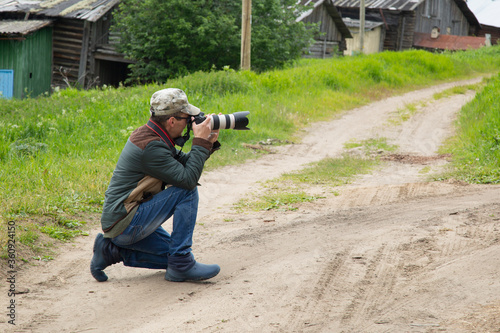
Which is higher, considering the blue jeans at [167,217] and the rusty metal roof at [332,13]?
the rusty metal roof at [332,13]

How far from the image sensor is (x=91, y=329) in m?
3.10

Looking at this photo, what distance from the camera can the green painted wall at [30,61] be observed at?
59.3 ft

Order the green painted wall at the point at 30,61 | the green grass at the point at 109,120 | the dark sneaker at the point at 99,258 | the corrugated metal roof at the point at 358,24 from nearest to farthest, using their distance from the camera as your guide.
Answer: the dark sneaker at the point at 99,258 → the green grass at the point at 109,120 → the green painted wall at the point at 30,61 → the corrugated metal roof at the point at 358,24

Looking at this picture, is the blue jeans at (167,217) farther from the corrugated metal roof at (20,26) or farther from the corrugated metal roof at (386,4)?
the corrugated metal roof at (386,4)

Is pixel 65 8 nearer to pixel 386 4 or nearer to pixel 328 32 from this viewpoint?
pixel 328 32

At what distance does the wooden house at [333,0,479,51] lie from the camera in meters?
31.8

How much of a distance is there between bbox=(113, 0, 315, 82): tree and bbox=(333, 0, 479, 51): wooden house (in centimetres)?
1596

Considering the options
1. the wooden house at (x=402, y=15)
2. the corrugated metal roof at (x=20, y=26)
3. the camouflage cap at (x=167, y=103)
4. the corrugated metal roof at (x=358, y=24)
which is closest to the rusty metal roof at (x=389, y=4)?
the wooden house at (x=402, y=15)

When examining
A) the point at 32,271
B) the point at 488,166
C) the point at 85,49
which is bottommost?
the point at 32,271

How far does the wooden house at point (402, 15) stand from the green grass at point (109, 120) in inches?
581

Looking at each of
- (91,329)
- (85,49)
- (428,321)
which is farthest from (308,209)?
(85,49)

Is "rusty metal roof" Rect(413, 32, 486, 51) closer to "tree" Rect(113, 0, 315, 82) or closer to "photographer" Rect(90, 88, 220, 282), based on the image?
"tree" Rect(113, 0, 315, 82)

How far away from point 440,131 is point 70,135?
7870 mm

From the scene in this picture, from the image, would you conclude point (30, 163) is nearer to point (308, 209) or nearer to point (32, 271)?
point (32, 271)
